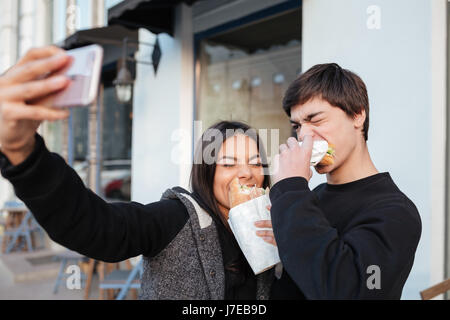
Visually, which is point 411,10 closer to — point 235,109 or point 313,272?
point 313,272

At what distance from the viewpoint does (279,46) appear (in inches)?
174

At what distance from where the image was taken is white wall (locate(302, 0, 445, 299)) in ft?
7.94

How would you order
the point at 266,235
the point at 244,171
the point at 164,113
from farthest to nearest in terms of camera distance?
1. the point at 164,113
2. the point at 244,171
3. the point at 266,235

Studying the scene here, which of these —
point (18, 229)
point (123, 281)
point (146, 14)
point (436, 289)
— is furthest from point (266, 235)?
point (18, 229)

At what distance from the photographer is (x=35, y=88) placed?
790 millimetres

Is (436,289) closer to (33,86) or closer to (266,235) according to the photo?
(266,235)

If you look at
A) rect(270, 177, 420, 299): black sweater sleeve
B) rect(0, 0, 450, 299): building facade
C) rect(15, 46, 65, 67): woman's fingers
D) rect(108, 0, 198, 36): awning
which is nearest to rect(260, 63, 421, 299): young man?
rect(270, 177, 420, 299): black sweater sleeve

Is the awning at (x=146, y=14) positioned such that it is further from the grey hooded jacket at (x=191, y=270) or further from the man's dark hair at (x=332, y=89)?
the grey hooded jacket at (x=191, y=270)

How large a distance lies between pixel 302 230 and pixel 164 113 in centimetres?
435

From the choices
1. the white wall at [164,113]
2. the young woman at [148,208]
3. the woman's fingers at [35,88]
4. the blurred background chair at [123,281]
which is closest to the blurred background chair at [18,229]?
the white wall at [164,113]

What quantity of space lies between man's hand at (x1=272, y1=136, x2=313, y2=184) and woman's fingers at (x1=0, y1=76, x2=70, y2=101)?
2.35 feet

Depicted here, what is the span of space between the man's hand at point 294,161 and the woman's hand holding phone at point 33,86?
69cm
